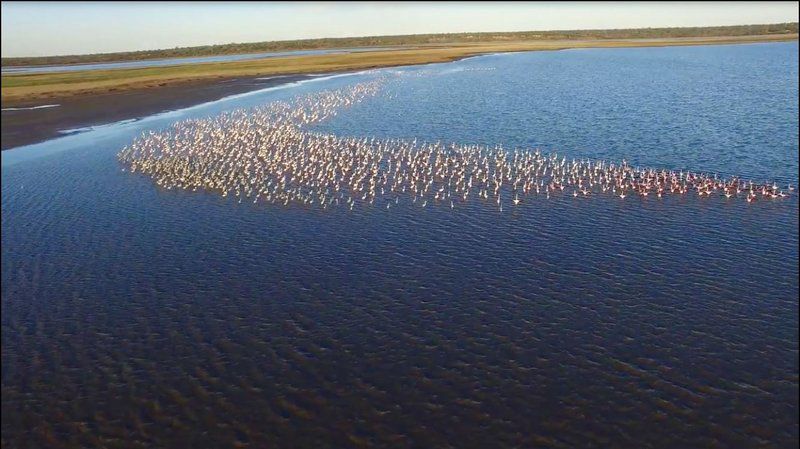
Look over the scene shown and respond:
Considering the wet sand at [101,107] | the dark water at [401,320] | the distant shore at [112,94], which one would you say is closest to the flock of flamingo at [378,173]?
the dark water at [401,320]

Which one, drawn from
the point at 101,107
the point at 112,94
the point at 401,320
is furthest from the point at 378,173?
the point at 112,94

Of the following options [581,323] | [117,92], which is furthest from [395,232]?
[117,92]

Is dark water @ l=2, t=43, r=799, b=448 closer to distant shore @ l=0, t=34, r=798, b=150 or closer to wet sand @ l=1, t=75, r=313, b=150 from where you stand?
wet sand @ l=1, t=75, r=313, b=150


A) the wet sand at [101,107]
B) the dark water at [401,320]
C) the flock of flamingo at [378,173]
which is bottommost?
the dark water at [401,320]

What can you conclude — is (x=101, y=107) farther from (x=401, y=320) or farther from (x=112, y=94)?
(x=401, y=320)

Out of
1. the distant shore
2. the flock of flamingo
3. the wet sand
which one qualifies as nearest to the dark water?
the flock of flamingo

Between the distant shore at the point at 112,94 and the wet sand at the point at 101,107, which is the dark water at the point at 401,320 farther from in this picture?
the distant shore at the point at 112,94

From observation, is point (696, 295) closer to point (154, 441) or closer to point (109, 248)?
point (154, 441)
